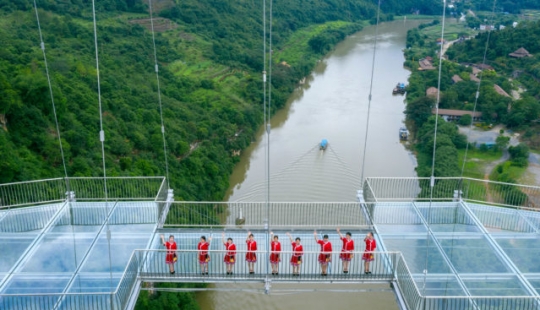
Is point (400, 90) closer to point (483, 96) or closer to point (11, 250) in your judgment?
point (483, 96)

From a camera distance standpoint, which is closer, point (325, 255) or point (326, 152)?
point (325, 255)

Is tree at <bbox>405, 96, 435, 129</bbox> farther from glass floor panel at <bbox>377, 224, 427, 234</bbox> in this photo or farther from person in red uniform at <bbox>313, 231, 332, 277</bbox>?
person in red uniform at <bbox>313, 231, 332, 277</bbox>

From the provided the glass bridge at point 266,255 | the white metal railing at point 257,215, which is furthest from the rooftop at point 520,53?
the glass bridge at point 266,255

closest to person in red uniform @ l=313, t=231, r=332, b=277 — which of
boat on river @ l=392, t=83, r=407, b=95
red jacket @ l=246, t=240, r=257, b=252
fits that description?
red jacket @ l=246, t=240, r=257, b=252

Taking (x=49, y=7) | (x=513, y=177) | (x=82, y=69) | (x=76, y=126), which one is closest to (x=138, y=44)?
(x=49, y=7)

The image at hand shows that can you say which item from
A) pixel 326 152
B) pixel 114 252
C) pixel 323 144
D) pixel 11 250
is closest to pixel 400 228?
pixel 114 252

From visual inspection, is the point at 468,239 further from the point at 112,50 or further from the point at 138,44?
the point at 138,44

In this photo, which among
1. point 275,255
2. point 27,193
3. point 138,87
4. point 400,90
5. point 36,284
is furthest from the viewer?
point 400,90

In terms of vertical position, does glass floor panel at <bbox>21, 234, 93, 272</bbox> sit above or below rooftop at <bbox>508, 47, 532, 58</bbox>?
below
